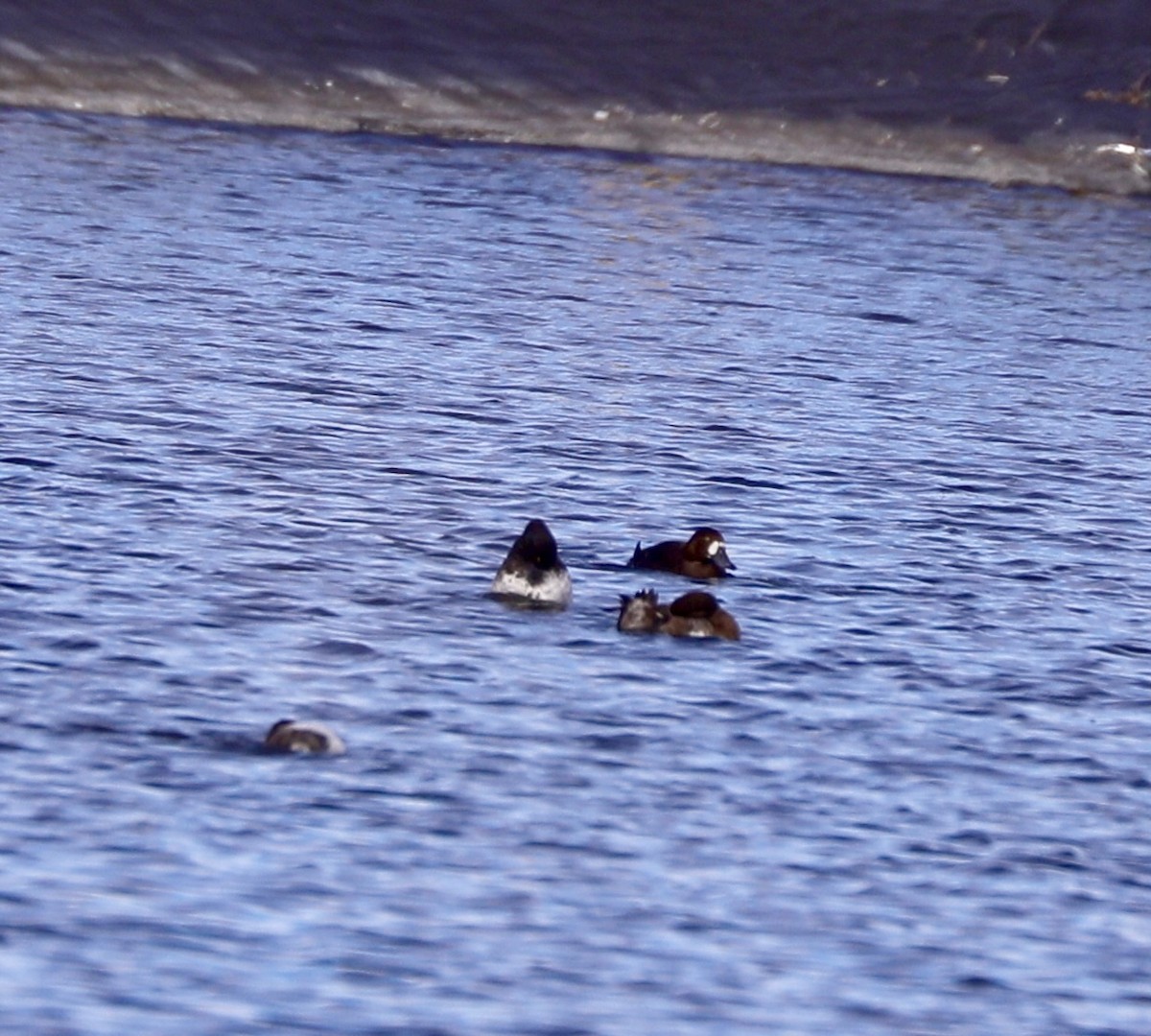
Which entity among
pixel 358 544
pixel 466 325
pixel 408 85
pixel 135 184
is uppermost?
pixel 408 85

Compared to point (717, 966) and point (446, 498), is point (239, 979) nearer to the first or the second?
point (717, 966)

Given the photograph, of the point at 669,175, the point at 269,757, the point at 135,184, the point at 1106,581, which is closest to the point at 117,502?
the point at 269,757

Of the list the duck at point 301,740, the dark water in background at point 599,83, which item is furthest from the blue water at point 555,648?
the dark water in background at point 599,83

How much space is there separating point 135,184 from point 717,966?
16842 millimetres

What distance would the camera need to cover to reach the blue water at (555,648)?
319 inches

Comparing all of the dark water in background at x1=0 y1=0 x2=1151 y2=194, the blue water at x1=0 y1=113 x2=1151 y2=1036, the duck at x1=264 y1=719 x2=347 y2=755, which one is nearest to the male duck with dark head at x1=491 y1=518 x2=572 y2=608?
the blue water at x1=0 y1=113 x2=1151 y2=1036

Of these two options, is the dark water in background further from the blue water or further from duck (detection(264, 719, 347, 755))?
duck (detection(264, 719, 347, 755))

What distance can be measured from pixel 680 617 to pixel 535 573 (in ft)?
2.36

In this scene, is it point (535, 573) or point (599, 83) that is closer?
point (535, 573)

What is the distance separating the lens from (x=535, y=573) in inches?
463

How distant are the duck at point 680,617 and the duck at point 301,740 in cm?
225

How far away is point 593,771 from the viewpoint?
9.77m

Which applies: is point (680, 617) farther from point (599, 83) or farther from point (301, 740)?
point (599, 83)

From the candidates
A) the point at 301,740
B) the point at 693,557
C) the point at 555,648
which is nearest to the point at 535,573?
the point at 555,648
